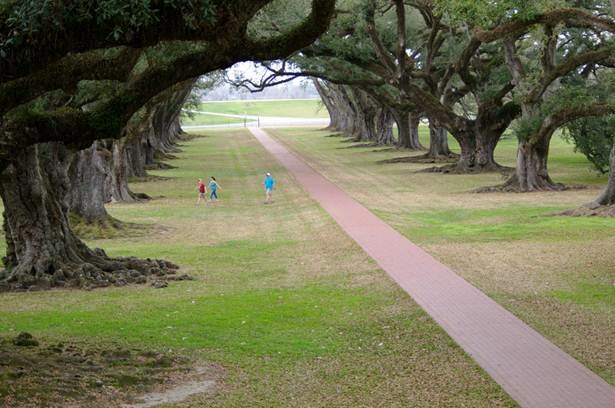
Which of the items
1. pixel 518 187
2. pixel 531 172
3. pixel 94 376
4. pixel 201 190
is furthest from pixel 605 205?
pixel 94 376

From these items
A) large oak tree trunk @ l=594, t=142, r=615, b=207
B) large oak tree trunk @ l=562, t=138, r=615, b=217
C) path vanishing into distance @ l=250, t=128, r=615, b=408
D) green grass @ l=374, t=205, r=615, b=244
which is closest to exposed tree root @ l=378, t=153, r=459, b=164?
green grass @ l=374, t=205, r=615, b=244

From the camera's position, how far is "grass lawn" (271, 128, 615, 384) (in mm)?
13227

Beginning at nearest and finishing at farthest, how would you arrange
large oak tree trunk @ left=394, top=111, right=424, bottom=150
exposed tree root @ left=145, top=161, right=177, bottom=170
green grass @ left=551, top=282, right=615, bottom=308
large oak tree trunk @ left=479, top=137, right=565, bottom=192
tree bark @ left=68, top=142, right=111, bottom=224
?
green grass @ left=551, top=282, right=615, bottom=308 → tree bark @ left=68, top=142, right=111, bottom=224 → large oak tree trunk @ left=479, top=137, right=565, bottom=192 → exposed tree root @ left=145, top=161, right=177, bottom=170 → large oak tree trunk @ left=394, top=111, right=424, bottom=150

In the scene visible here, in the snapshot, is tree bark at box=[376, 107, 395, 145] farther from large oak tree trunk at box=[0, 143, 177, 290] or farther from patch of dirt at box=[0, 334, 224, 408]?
patch of dirt at box=[0, 334, 224, 408]

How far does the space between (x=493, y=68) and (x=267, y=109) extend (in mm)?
116005

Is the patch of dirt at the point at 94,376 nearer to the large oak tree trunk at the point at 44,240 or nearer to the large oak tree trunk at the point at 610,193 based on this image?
the large oak tree trunk at the point at 44,240

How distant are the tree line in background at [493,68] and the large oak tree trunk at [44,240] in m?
11.4

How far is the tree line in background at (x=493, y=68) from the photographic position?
89.7 ft

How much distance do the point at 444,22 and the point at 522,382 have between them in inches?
1214

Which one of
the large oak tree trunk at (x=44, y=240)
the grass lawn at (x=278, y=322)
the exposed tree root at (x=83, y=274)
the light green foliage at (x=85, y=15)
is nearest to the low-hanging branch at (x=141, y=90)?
the light green foliage at (x=85, y=15)

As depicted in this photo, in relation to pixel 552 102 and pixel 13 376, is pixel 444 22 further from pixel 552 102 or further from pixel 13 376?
pixel 13 376

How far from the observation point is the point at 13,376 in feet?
30.1

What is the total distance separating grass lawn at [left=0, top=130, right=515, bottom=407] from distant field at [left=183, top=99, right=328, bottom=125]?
110 m

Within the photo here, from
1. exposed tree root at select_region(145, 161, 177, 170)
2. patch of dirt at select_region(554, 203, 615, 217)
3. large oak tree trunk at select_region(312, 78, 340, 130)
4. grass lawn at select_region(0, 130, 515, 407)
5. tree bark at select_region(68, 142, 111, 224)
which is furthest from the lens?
large oak tree trunk at select_region(312, 78, 340, 130)
